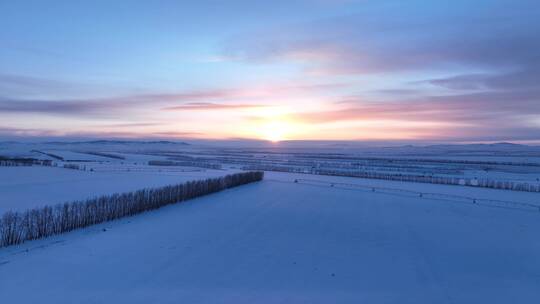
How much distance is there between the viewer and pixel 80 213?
14828 mm

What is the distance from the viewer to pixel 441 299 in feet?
28.7

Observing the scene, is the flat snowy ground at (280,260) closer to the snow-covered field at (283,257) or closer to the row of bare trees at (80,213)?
the snow-covered field at (283,257)

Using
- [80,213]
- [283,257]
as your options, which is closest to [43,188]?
[80,213]

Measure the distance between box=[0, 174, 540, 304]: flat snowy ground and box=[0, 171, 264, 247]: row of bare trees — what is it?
473 mm

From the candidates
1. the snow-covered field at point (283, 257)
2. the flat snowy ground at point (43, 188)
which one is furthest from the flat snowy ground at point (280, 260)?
the flat snowy ground at point (43, 188)

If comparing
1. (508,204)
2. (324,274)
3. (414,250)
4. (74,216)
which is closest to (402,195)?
(508,204)

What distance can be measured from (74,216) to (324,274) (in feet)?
33.4

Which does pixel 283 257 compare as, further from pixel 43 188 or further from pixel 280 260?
pixel 43 188

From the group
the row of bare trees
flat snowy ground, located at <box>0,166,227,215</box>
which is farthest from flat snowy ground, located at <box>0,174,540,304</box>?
flat snowy ground, located at <box>0,166,227,215</box>

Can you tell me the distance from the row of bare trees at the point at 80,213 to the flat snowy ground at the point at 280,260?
0.47m

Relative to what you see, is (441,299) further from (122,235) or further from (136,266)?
(122,235)

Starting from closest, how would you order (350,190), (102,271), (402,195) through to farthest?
(102,271)
(402,195)
(350,190)

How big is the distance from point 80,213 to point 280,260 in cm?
866

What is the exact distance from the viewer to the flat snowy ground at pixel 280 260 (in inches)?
347
